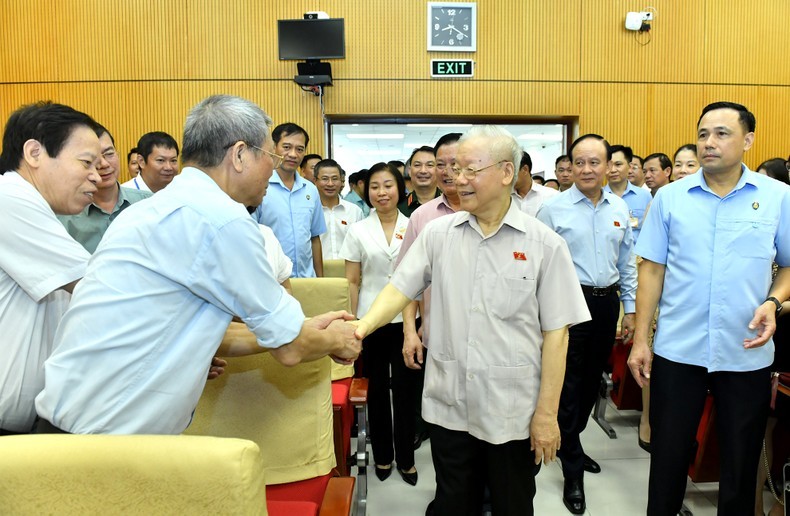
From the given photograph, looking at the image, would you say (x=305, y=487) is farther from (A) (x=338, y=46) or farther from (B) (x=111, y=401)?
(A) (x=338, y=46)

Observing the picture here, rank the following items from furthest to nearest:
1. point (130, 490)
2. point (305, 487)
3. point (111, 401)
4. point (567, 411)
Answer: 1. point (567, 411)
2. point (305, 487)
3. point (111, 401)
4. point (130, 490)

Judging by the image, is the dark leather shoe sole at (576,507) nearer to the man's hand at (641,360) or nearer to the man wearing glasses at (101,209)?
the man's hand at (641,360)

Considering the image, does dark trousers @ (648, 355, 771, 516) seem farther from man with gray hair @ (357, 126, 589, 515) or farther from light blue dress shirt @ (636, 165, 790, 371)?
man with gray hair @ (357, 126, 589, 515)

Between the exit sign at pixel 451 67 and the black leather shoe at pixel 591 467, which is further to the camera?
the exit sign at pixel 451 67

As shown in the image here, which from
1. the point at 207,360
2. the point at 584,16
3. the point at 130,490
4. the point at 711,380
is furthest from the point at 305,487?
the point at 584,16

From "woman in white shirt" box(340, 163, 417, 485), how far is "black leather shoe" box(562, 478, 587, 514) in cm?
79

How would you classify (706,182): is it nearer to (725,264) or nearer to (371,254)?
(725,264)

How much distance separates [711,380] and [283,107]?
5.93 m

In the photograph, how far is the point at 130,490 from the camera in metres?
0.90

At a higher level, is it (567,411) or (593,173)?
(593,173)

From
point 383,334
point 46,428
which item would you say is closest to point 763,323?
point 383,334

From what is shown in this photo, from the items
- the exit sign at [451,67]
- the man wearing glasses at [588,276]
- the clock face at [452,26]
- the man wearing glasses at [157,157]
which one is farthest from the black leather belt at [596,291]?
the clock face at [452,26]

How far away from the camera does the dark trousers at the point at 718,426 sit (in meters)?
2.02

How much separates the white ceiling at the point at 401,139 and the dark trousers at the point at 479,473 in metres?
5.59
